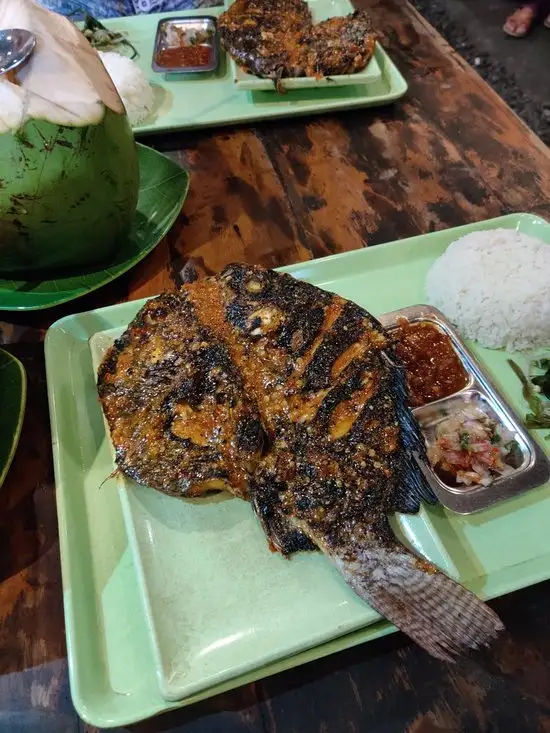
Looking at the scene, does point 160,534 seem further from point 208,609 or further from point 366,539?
point 366,539

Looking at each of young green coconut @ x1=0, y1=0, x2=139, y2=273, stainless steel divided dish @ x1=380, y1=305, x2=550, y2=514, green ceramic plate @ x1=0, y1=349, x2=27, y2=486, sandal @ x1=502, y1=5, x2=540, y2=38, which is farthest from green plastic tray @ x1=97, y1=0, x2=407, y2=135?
sandal @ x1=502, y1=5, x2=540, y2=38

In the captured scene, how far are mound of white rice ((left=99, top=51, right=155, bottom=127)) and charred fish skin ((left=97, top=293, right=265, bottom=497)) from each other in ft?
4.67

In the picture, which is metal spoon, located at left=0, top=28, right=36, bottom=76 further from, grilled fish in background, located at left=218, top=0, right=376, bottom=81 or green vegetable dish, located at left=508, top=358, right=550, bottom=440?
green vegetable dish, located at left=508, top=358, right=550, bottom=440

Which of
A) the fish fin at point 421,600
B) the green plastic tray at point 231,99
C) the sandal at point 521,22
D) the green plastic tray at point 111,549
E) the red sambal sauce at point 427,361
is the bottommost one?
the green plastic tray at point 111,549

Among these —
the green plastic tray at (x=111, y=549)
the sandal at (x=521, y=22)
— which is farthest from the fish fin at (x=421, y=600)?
the sandal at (x=521, y=22)

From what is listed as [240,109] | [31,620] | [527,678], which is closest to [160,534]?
[31,620]

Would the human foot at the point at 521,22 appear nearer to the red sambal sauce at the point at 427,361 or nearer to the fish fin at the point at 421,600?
the red sambal sauce at the point at 427,361

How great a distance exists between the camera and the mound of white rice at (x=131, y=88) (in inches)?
97.7

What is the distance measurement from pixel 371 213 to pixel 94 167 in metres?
1.23

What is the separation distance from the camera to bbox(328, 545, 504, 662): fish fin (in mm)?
1239

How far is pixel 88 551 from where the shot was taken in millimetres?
1503

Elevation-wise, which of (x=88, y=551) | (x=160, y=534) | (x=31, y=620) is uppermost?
(x=160, y=534)

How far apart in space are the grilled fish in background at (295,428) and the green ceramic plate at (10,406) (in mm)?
252

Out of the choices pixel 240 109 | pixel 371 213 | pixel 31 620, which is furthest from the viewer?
pixel 240 109
